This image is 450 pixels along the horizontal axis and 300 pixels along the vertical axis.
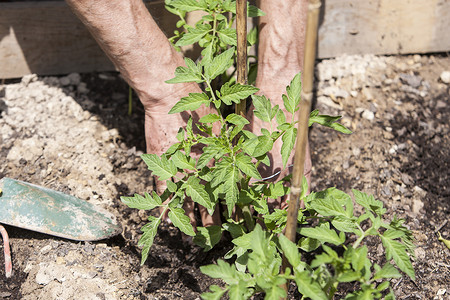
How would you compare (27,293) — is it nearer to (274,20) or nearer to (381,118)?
(274,20)

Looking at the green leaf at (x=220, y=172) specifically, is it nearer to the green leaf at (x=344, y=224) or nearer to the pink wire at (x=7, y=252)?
the green leaf at (x=344, y=224)

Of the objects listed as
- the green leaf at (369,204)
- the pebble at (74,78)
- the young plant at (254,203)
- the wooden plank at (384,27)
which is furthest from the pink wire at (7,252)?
the wooden plank at (384,27)

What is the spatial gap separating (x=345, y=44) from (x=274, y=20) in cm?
83

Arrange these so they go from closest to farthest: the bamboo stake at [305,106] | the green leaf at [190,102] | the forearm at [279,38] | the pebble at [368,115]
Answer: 1. the bamboo stake at [305,106]
2. the green leaf at [190,102]
3. the forearm at [279,38]
4. the pebble at [368,115]

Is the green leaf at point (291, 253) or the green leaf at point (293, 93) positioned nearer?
the green leaf at point (291, 253)

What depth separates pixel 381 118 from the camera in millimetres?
2145

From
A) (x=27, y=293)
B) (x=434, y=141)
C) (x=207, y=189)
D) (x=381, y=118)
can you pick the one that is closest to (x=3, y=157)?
(x=27, y=293)

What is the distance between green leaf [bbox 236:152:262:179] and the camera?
1.24 m

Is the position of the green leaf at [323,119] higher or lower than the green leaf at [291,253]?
higher

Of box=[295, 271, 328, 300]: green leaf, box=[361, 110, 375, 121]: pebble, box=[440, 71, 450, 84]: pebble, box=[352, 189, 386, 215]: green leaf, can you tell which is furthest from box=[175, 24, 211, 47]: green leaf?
box=[440, 71, 450, 84]: pebble

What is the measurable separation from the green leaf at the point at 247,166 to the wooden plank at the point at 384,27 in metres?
1.31

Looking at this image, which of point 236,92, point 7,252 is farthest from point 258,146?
point 7,252

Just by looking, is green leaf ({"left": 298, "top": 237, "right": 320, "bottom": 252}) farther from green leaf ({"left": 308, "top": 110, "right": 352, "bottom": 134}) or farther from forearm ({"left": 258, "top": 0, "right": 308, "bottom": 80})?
forearm ({"left": 258, "top": 0, "right": 308, "bottom": 80})

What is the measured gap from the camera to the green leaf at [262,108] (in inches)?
51.2
